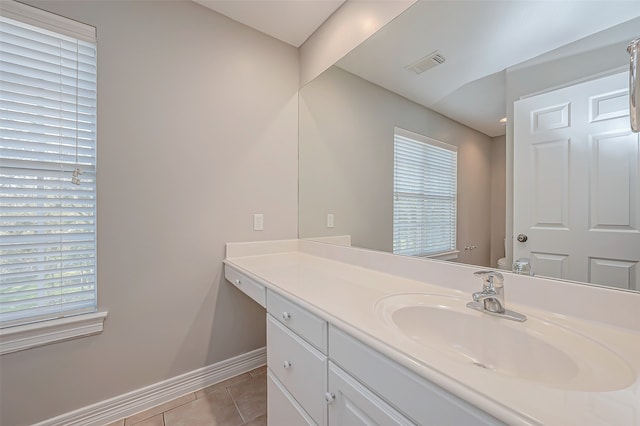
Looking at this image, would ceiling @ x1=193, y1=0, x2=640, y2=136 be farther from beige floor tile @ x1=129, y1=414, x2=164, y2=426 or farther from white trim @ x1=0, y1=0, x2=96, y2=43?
beige floor tile @ x1=129, y1=414, x2=164, y2=426

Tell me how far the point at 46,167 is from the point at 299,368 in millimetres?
1557

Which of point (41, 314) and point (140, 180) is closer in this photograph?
point (41, 314)

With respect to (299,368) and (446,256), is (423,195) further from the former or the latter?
(299,368)

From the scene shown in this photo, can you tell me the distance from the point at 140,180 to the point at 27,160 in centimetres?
46

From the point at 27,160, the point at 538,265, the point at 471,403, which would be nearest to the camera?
the point at 471,403

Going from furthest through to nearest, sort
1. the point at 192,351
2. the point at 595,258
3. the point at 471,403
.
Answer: the point at 192,351
the point at 595,258
the point at 471,403

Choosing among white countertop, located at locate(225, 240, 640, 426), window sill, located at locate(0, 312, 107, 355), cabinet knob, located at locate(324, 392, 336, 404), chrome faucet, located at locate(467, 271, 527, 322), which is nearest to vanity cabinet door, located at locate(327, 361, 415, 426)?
Answer: cabinet knob, located at locate(324, 392, 336, 404)

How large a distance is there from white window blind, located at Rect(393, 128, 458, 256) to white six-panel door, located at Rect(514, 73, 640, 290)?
0.28 meters

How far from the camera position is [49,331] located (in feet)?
4.24

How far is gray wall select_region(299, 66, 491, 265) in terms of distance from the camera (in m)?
1.11

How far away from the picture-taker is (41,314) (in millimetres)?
1297

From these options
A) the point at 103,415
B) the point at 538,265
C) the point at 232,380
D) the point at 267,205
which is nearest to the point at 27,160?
the point at 267,205

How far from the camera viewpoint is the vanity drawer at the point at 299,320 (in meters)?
0.86

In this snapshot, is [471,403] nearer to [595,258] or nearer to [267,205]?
[595,258]
